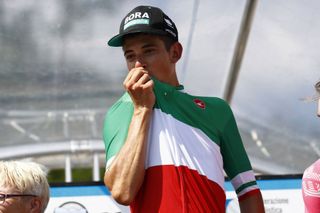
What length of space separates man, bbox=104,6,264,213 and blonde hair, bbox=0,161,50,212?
1.23 ft

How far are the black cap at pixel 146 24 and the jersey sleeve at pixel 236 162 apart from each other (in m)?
0.34

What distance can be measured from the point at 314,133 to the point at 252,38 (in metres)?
0.82

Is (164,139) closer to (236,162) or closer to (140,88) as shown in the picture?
(140,88)

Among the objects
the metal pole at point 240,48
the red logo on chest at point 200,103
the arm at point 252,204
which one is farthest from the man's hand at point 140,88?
the metal pole at point 240,48

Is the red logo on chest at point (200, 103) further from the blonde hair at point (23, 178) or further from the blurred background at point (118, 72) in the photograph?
the blurred background at point (118, 72)

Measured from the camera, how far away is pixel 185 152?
2369mm

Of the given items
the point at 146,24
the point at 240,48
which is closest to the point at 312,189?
the point at 146,24

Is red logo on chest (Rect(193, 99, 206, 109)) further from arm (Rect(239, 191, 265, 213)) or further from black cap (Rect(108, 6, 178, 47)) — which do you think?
arm (Rect(239, 191, 265, 213))

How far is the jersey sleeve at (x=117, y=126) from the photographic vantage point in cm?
237

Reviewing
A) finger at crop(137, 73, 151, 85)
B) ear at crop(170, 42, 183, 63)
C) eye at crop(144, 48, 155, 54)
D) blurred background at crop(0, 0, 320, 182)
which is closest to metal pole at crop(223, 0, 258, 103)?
blurred background at crop(0, 0, 320, 182)

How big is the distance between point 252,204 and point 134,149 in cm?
49

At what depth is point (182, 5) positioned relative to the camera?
5.53 m

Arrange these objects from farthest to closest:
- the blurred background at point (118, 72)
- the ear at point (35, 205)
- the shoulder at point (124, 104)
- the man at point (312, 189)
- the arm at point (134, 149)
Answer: the blurred background at point (118, 72)
the ear at point (35, 205)
the man at point (312, 189)
the shoulder at point (124, 104)
the arm at point (134, 149)

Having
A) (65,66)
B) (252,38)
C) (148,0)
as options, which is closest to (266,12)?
(252,38)
